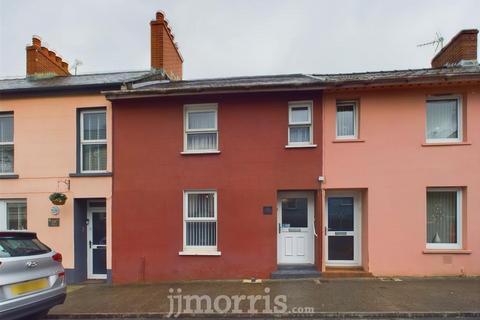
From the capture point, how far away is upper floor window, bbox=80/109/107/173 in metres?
8.51

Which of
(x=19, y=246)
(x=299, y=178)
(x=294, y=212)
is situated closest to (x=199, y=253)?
(x=294, y=212)

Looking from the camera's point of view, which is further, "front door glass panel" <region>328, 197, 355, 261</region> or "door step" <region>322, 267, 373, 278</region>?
"front door glass panel" <region>328, 197, 355, 261</region>

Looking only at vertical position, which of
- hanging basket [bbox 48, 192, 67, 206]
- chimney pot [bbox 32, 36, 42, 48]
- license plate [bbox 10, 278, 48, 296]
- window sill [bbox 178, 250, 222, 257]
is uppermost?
chimney pot [bbox 32, 36, 42, 48]

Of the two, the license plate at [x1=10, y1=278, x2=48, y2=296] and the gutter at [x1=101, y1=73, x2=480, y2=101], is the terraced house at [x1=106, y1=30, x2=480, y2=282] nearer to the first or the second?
the gutter at [x1=101, y1=73, x2=480, y2=101]

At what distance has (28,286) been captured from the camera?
462cm

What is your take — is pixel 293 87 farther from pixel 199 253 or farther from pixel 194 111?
pixel 199 253

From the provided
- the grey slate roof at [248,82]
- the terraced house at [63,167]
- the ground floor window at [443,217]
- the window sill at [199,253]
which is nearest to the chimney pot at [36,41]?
the grey slate roof at [248,82]

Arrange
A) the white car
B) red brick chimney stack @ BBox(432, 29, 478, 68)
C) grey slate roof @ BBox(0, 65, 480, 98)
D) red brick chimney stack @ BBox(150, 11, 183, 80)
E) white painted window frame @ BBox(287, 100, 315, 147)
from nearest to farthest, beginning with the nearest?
the white car, grey slate roof @ BBox(0, 65, 480, 98), white painted window frame @ BBox(287, 100, 315, 147), red brick chimney stack @ BBox(432, 29, 478, 68), red brick chimney stack @ BBox(150, 11, 183, 80)

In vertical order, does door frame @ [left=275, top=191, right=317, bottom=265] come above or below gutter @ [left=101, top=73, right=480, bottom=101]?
below

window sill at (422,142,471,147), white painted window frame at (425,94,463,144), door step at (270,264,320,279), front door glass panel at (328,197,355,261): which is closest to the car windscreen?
door step at (270,264,320,279)

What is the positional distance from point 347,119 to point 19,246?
7.50 meters

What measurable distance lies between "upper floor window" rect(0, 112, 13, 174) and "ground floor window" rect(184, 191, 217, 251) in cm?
518

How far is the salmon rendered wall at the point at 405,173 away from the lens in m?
7.52

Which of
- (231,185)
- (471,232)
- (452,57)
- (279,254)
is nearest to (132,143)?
(231,185)
